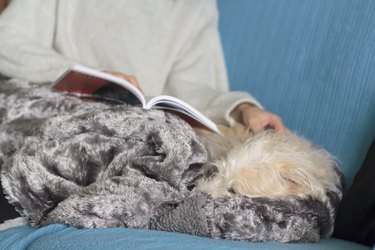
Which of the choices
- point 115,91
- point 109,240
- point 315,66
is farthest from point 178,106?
point 315,66

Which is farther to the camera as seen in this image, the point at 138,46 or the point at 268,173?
the point at 138,46

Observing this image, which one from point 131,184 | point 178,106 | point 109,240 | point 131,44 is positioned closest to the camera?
point 109,240

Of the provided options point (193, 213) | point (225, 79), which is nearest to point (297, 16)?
point (225, 79)

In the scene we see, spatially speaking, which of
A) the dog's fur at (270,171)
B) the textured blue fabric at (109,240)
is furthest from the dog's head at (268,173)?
the textured blue fabric at (109,240)

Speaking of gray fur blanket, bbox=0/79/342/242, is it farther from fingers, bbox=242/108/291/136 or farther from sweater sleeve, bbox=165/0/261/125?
sweater sleeve, bbox=165/0/261/125

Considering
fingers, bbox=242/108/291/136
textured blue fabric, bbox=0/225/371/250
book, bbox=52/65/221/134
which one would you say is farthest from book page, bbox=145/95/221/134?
textured blue fabric, bbox=0/225/371/250

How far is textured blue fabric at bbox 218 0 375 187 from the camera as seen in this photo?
1.31m

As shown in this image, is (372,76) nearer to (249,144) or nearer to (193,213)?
(249,144)

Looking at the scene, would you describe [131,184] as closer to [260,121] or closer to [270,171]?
[270,171]

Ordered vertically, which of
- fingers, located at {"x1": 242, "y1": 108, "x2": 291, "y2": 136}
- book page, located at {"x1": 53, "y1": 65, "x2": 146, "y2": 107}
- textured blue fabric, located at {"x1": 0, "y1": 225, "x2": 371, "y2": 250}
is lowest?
textured blue fabric, located at {"x1": 0, "y1": 225, "x2": 371, "y2": 250}

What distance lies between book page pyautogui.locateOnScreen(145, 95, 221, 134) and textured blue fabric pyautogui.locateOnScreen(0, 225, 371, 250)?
0.29 meters

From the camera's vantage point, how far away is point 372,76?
51.2 inches

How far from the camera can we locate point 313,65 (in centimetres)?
144

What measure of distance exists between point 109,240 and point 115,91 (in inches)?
20.1
